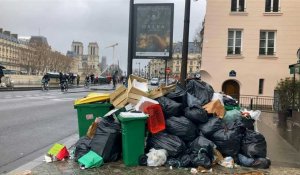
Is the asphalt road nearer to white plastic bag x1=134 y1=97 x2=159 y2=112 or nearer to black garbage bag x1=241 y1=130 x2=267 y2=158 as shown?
white plastic bag x1=134 y1=97 x2=159 y2=112

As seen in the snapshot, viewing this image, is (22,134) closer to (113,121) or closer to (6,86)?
(113,121)

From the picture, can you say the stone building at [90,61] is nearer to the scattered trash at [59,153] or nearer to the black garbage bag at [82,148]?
the scattered trash at [59,153]

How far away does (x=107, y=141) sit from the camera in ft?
22.3

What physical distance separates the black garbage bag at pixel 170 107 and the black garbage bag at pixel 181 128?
0.43 feet

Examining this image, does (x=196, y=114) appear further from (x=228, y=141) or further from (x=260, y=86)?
(x=260, y=86)

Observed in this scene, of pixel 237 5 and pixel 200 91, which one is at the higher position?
pixel 237 5

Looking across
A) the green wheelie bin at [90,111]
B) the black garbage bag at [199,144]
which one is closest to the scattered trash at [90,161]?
the green wheelie bin at [90,111]

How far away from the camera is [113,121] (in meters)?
7.18

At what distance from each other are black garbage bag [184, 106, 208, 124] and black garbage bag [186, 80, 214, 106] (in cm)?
67

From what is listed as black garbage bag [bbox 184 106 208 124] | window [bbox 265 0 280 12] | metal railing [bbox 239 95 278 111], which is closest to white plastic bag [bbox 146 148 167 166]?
black garbage bag [bbox 184 106 208 124]

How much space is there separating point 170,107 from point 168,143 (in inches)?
27.9

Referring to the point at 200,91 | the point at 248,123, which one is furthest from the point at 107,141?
the point at 248,123

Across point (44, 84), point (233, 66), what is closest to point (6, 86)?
point (44, 84)

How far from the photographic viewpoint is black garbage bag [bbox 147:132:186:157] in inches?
268
